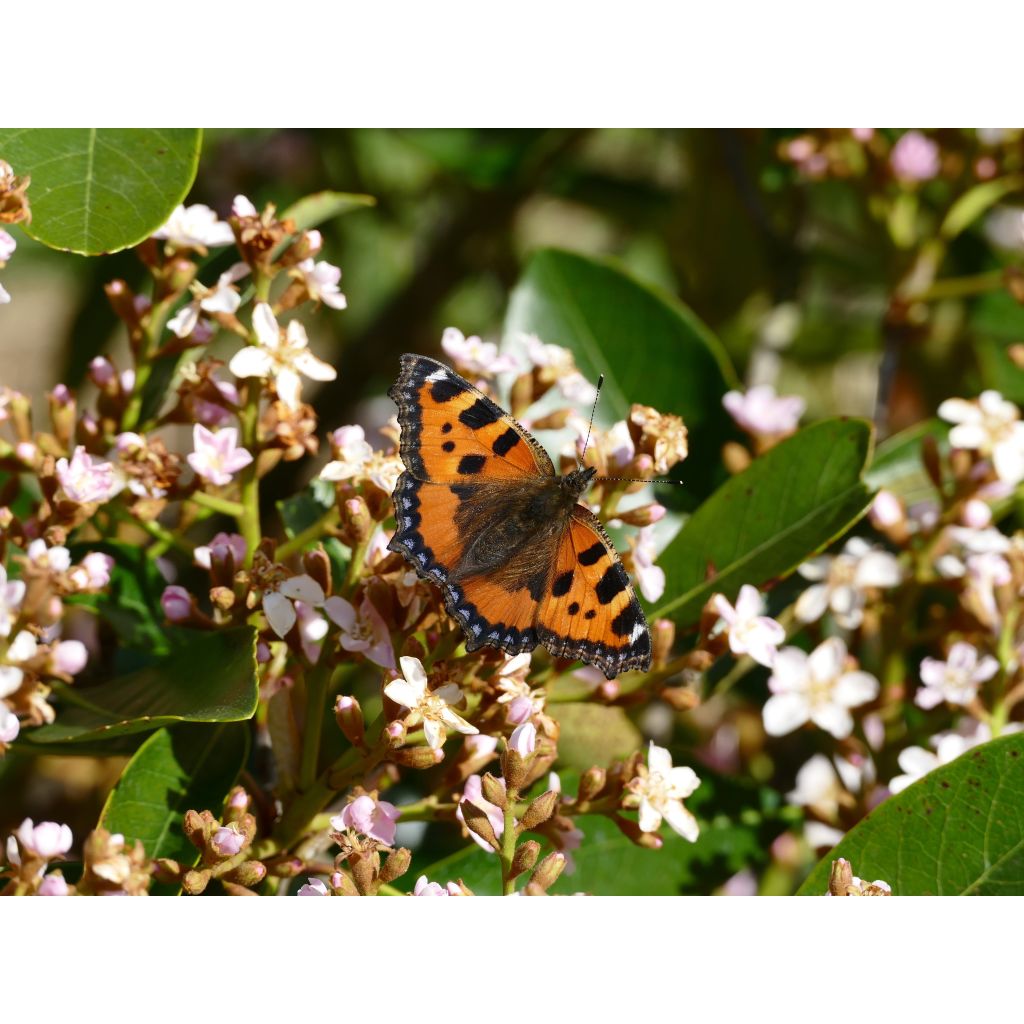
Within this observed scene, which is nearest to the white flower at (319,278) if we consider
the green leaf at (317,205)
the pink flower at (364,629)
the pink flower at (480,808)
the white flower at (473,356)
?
the white flower at (473,356)

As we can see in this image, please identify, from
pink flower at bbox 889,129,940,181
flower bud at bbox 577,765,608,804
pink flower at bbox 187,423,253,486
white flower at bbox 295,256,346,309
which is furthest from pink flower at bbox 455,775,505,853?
pink flower at bbox 889,129,940,181

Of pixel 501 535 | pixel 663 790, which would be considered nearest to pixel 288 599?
pixel 501 535

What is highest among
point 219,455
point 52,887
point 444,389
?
point 444,389

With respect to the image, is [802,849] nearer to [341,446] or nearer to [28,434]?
[341,446]

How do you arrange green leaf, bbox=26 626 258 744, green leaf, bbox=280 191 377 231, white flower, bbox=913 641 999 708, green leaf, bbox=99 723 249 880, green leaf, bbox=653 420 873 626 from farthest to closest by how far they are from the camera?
green leaf, bbox=280 191 377 231 < white flower, bbox=913 641 999 708 < green leaf, bbox=653 420 873 626 < green leaf, bbox=99 723 249 880 < green leaf, bbox=26 626 258 744

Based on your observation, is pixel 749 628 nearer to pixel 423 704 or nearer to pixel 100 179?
pixel 423 704

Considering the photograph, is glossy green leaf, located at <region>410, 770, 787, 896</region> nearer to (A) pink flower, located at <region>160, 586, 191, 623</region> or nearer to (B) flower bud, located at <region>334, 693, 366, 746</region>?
(B) flower bud, located at <region>334, 693, 366, 746</region>

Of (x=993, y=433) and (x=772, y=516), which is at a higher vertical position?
(x=993, y=433)

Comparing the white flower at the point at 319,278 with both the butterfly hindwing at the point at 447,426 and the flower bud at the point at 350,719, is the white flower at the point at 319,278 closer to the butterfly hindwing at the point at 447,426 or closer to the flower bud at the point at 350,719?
the butterfly hindwing at the point at 447,426
